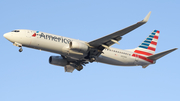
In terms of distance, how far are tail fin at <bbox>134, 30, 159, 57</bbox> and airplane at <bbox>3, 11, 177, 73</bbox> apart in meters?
1.62

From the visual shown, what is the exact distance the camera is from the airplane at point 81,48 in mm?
39562

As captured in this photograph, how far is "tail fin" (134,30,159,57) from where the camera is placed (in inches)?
1898

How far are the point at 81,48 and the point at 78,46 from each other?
60 cm

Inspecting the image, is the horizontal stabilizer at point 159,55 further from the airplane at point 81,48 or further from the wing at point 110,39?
the wing at point 110,39

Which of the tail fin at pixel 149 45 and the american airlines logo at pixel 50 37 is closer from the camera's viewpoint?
the american airlines logo at pixel 50 37

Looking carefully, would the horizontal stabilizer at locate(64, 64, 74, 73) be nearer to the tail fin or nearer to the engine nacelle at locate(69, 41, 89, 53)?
the engine nacelle at locate(69, 41, 89, 53)

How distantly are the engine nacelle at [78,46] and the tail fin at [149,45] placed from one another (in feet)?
36.6

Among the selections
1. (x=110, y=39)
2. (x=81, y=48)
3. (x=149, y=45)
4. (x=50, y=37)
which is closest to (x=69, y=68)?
(x=81, y=48)

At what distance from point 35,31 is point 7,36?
13.0 ft

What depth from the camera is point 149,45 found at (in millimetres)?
50031

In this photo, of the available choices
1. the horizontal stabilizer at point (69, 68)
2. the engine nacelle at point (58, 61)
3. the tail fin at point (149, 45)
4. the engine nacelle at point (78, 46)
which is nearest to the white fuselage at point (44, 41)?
the engine nacelle at point (78, 46)

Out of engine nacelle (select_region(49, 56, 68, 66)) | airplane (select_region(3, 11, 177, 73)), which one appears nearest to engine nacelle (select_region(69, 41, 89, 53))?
airplane (select_region(3, 11, 177, 73))

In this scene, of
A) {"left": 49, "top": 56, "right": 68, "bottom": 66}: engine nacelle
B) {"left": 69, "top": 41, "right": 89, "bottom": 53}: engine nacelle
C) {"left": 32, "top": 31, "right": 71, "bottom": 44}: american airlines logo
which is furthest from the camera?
{"left": 49, "top": 56, "right": 68, "bottom": 66}: engine nacelle

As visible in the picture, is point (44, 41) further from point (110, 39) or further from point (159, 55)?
point (159, 55)
